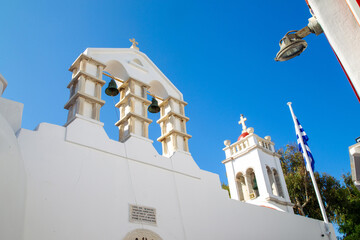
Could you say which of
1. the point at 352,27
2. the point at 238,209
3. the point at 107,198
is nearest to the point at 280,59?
the point at 352,27

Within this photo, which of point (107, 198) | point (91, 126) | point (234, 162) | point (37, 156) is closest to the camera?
point (37, 156)

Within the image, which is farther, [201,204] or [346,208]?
[346,208]

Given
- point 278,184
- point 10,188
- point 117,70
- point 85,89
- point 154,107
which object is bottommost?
point 10,188

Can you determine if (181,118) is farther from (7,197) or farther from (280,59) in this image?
(7,197)

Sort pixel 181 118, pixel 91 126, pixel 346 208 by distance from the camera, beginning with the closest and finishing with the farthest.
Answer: pixel 91 126
pixel 181 118
pixel 346 208

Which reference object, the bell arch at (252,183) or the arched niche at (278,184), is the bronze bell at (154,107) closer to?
the bell arch at (252,183)

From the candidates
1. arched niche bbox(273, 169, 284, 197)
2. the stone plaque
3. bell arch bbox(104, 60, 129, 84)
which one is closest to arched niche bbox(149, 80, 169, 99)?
bell arch bbox(104, 60, 129, 84)

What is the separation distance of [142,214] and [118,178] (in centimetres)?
75

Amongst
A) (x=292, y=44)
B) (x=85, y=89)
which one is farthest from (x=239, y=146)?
(x=292, y=44)

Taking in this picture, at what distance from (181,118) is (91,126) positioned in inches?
104

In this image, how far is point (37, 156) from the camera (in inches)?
197

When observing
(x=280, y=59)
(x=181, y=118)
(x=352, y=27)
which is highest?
(x=181, y=118)

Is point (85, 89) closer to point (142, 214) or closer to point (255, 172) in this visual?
point (142, 214)

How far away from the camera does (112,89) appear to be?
7.43 metres
